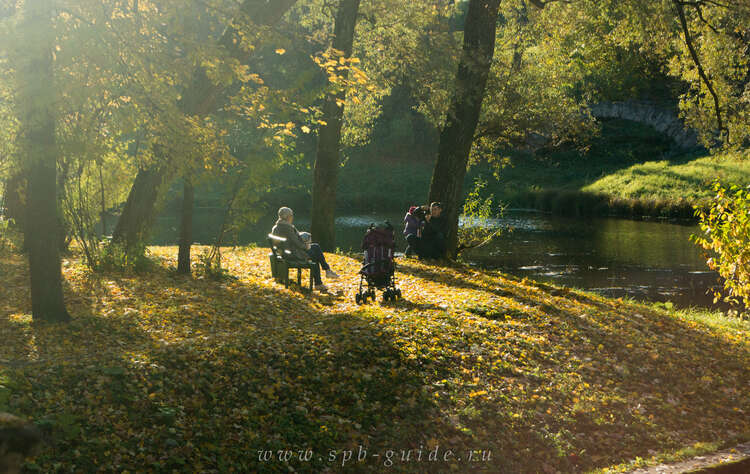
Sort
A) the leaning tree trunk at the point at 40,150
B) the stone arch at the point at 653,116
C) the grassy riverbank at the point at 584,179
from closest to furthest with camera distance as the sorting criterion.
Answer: the leaning tree trunk at the point at 40,150 → the grassy riverbank at the point at 584,179 → the stone arch at the point at 653,116

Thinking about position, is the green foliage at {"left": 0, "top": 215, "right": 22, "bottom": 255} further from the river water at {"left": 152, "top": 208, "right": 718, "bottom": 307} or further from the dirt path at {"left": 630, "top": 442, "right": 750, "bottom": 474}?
the dirt path at {"left": 630, "top": 442, "right": 750, "bottom": 474}

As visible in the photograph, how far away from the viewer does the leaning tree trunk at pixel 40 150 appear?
7.29 meters

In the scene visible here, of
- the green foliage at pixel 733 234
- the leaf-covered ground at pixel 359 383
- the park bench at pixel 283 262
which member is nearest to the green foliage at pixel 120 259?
the leaf-covered ground at pixel 359 383

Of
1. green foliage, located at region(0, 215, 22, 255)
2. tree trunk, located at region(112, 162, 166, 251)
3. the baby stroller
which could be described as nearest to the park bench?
the baby stroller

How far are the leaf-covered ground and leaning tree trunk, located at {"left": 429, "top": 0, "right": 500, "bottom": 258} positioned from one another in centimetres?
531

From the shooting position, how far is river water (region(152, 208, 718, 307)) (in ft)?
61.9

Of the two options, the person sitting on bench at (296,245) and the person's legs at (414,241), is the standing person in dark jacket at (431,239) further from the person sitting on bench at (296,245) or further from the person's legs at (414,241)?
the person sitting on bench at (296,245)

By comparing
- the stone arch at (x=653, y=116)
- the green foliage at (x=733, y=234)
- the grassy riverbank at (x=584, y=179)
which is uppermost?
the stone arch at (x=653, y=116)

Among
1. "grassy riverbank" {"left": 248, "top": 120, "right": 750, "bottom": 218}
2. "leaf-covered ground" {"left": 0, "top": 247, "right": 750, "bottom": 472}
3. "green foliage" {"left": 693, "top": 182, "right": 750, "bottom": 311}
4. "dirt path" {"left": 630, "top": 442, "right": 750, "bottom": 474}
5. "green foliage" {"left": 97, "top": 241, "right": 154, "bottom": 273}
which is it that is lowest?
"dirt path" {"left": 630, "top": 442, "right": 750, "bottom": 474}

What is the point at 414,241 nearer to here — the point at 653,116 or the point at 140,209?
the point at 140,209

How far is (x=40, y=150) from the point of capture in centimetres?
773

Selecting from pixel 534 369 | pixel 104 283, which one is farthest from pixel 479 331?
pixel 104 283

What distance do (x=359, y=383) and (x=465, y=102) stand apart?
977 cm

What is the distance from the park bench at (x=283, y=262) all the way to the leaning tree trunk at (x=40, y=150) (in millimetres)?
4135
